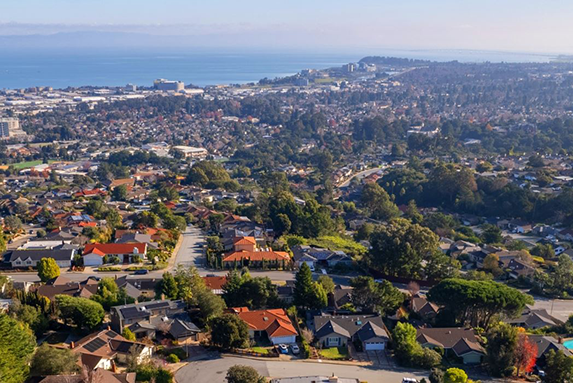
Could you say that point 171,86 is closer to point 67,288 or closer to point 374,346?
point 67,288

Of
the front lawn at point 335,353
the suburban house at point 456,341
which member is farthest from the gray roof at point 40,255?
the suburban house at point 456,341

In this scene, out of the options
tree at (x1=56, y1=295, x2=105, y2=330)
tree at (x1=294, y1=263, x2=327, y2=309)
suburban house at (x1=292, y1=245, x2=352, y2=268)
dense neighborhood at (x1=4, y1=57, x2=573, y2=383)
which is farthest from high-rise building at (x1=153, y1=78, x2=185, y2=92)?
tree at (x1=56, y1=295, x2=105, y2=330)

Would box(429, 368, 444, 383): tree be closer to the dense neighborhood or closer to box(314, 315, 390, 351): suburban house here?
the dense neighborhood

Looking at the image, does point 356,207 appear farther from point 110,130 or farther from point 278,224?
point 110,130

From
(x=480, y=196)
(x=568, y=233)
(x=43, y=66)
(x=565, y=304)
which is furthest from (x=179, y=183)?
(x=43, y=66)

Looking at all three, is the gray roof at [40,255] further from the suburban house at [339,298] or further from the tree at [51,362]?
the suburban house at [339,298]

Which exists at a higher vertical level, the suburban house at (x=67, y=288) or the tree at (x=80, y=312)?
the tree at (x=80, y=312)
